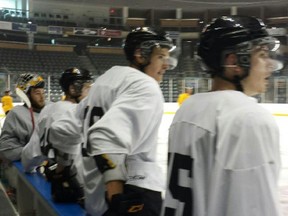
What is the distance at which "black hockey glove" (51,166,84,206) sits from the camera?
1.80 meters

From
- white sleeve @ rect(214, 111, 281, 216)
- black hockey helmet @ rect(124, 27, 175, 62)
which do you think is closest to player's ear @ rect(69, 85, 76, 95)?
black hockey helmet @ rect(124, 27, 175, 62)

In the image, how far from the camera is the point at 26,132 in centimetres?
283

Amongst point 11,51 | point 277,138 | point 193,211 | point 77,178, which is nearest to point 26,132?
point 77,178

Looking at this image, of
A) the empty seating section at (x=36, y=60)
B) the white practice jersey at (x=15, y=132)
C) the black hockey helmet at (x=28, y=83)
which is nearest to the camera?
the white practice jersey at (x=15, y=132)

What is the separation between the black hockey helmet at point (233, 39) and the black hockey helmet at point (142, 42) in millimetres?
523

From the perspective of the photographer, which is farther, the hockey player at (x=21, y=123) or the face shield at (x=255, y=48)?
the hockey player at (x=21, y=123)

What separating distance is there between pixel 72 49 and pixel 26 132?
1606 centimetres

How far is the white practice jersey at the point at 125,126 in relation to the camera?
1089mm

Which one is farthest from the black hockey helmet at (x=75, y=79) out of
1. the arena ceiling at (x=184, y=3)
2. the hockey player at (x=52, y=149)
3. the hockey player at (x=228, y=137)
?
the arena ceiling at (x=184, y=3)

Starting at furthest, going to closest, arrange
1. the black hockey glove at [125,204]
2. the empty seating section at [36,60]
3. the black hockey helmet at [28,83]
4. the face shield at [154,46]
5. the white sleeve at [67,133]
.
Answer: the empty seating section at [36,60] → the black hockey helmet at [28,83] → the white sleeve at [67,133] → the face shield at [154,46] → the black hockey glove at [125,204]

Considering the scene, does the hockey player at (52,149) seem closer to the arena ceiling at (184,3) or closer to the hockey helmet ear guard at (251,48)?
the hockey helmet ear guard at (251,48)

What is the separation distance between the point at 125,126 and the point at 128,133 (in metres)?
0.02

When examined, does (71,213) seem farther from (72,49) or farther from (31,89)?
(72,49)

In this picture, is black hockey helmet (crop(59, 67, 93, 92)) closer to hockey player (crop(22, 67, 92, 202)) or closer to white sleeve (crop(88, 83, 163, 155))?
hockey player (crop(22, 67, 92, 202))
